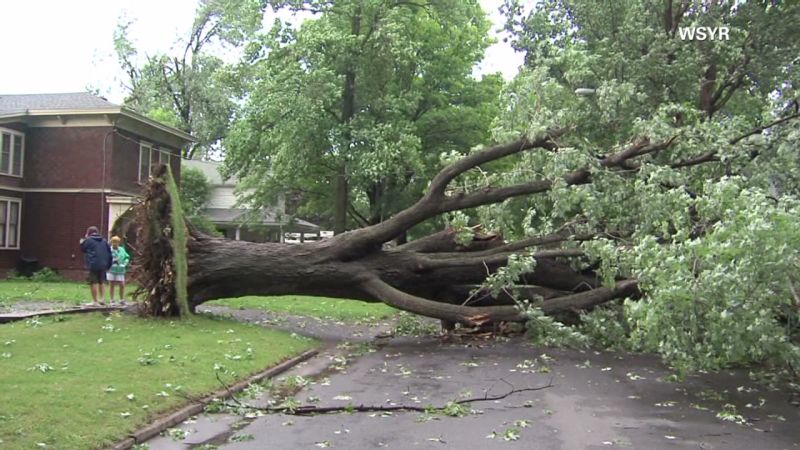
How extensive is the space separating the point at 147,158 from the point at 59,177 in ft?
11.5

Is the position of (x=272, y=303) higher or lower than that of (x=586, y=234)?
lower

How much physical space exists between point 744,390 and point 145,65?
46.7 m

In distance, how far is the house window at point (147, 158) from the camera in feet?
92.1

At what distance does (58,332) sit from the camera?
1059 cm

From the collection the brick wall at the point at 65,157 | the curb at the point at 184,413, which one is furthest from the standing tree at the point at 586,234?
the brick wall at the point at 65,157

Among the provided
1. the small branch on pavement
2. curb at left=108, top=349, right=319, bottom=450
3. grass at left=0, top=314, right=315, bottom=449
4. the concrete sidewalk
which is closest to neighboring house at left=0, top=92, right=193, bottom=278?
grass at left=0, top=314, right=315, bottom=449

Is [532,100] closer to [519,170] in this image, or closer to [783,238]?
[519,170]

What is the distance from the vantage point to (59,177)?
26203 mm

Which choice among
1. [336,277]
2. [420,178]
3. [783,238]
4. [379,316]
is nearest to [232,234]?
[420,178]

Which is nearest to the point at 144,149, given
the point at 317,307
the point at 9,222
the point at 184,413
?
the point at 9,222

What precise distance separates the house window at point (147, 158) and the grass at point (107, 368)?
53.5 feet

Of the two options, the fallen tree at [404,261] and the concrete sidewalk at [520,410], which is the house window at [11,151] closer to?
the fallen tree at [404,261]

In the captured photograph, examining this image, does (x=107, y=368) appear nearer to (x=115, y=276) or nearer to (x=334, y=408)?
(x=334, y=408)

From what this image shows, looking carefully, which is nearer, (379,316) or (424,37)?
(379,316)
